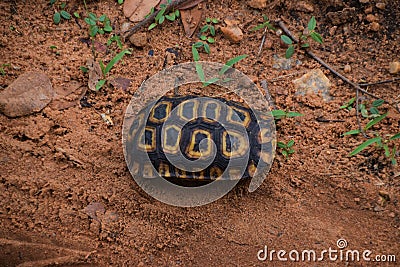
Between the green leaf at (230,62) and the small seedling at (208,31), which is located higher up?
the small seedling at (208,31)

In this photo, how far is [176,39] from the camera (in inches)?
158

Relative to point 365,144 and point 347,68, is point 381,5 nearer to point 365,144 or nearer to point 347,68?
Result: point 347,68

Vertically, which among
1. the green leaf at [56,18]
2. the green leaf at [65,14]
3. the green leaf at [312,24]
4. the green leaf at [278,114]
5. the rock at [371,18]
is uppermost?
the rock at [371,18]

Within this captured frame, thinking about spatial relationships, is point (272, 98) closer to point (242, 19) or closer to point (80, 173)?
point (242, 19)

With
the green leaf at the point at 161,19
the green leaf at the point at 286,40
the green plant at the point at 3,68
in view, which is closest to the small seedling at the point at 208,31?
the green leaf at the point at 161,19

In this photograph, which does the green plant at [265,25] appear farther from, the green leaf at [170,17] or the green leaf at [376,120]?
the green leaf at [376,120]

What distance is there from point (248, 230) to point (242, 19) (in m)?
2.14

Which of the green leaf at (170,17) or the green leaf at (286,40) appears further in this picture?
the green leaf at (170,17)

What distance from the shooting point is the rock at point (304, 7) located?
155 inches

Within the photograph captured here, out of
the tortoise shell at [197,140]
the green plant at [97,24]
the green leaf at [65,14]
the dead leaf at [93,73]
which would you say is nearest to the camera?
the tortoise shell at [197,140]

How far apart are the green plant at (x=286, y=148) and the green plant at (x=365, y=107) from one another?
62cm

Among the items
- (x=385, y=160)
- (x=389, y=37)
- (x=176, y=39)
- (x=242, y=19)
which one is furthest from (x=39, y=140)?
(x=389, y=37)

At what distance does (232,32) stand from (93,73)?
1411mm

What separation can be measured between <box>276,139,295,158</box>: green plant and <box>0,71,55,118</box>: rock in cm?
211
